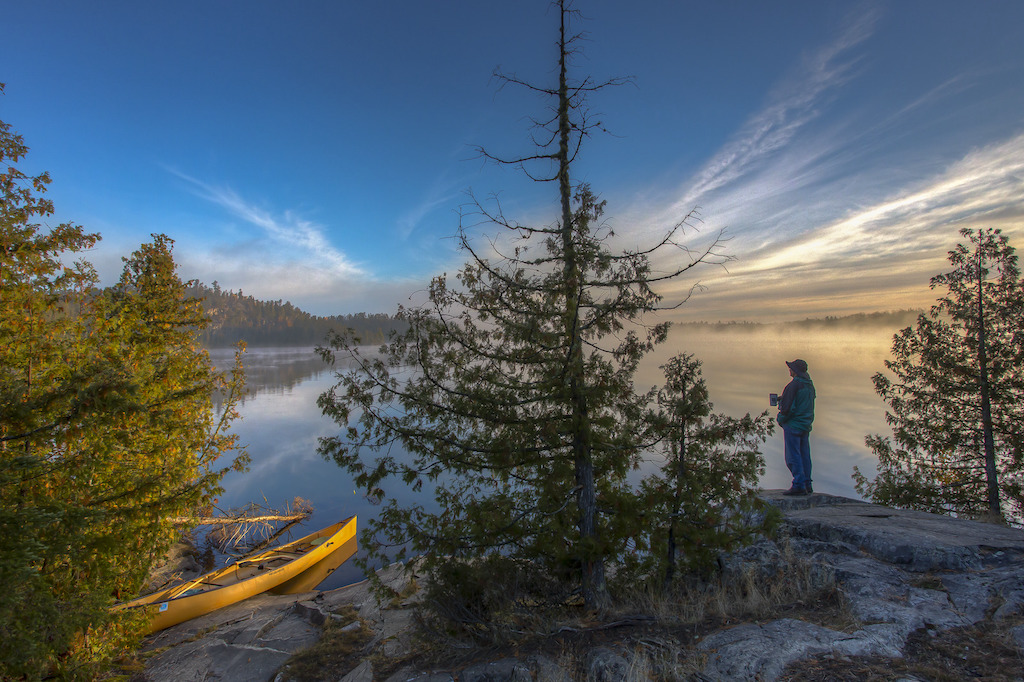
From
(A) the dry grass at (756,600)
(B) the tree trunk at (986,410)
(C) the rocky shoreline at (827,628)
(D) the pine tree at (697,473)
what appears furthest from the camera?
(B) the tree trunk at (986,410)

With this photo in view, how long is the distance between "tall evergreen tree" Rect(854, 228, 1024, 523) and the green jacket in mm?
5078

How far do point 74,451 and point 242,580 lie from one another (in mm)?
9006

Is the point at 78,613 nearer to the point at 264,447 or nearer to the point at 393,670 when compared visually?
the point at 393,670

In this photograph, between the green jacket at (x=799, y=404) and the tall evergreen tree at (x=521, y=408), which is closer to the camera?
the tall evergreen tree at (x=521, y=408)

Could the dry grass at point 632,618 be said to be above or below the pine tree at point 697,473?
below

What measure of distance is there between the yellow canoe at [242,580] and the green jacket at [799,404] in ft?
46.3

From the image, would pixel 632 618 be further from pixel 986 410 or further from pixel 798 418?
pixel 986 410

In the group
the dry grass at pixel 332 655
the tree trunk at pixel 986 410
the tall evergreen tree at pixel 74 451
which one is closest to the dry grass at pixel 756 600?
the dry grass at pixel 332 655

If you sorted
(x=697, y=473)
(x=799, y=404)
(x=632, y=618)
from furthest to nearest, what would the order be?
(x=799, y=404)
(x=697, y=473)
(x=632, y=618)

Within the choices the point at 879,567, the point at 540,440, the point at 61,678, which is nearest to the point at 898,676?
the point at 879,567

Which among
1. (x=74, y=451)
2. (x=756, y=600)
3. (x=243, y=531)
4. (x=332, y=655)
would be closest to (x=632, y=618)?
(x=756, y=600)

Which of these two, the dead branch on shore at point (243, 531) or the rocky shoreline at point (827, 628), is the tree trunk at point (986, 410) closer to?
the rocky shoreline at point (827, 628)

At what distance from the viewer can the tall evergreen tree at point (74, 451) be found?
5.26 m

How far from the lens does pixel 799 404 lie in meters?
9.58
